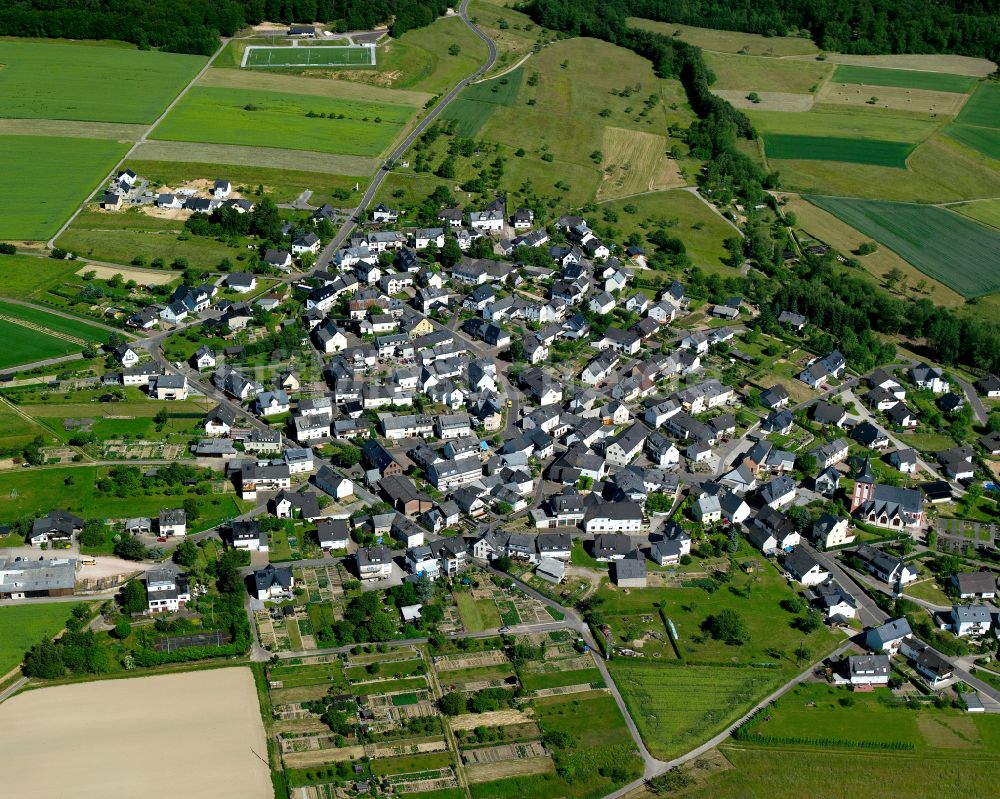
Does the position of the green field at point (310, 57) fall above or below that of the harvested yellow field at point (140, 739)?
above

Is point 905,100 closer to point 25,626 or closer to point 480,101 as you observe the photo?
point 480,101

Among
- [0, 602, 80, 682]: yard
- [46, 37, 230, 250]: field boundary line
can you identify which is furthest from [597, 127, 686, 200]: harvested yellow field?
[0, 602, 80, 682]: yard

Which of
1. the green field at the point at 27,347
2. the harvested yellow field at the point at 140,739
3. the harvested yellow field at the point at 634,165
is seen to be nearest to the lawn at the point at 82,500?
Result: the harvested yellow field at the point at 140,739

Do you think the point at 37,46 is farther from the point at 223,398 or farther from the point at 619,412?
the point at 619,412

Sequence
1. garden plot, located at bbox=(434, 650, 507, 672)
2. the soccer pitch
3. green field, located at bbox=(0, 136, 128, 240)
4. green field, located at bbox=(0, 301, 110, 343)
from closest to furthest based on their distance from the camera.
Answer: garden plot, located at bbox=(434, 650, 507, 672), green field, located at bbox=(0, 301, 110, 343), green field, located at bbox=(0, 136, 128, 240), the soccer pitch

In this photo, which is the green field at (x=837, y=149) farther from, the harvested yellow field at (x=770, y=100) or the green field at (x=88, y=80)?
the green field at (x=88, y=80)

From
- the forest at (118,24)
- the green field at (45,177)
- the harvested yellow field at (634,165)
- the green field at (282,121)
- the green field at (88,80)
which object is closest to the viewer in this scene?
the green field at (45,177)

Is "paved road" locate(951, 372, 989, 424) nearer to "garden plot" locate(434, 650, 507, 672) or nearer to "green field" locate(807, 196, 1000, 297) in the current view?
"green field" locate(807, 196, 1000, 297)
